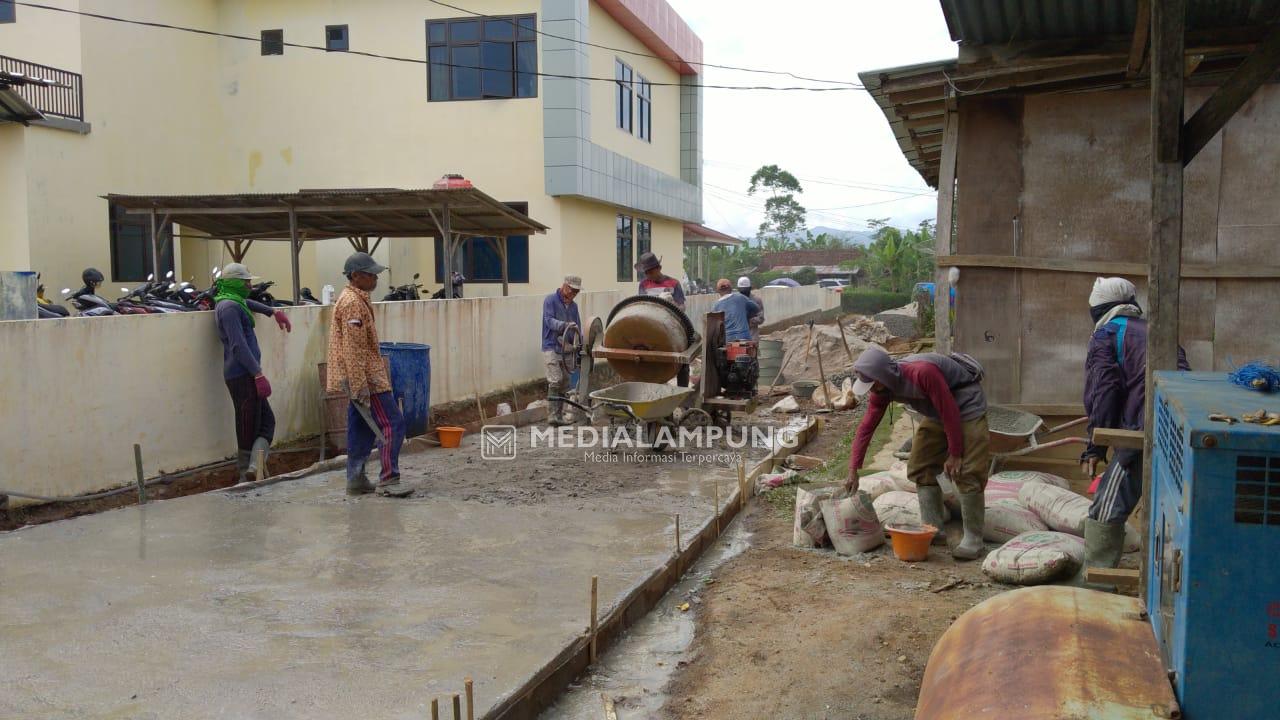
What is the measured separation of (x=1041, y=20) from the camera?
22.7 feet

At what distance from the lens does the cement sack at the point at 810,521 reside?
21.6 feet

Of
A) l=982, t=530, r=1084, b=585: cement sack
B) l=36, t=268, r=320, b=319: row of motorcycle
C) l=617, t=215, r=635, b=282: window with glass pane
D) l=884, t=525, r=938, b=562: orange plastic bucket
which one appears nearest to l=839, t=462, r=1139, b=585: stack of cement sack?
l=982, t=530, r=1084, b=585: cement sack

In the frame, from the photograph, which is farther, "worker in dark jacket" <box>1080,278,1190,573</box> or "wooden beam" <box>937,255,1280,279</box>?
"wooden beam" <box>937,255,1280,279</box>

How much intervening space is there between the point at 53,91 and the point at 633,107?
13196mm

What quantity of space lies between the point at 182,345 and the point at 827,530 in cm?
546

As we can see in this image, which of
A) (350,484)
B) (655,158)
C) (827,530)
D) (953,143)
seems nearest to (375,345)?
(350,484)

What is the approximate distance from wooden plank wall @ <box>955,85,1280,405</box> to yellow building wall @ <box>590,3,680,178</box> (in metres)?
15.5

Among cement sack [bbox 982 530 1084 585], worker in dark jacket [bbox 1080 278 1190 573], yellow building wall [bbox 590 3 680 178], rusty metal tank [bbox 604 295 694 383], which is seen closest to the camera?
worker in dark jacket [bbox 1080 278 1190 573]

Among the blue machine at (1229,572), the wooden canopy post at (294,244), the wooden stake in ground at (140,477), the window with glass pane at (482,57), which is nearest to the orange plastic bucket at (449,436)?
the wooden stake in ground at (140,477)

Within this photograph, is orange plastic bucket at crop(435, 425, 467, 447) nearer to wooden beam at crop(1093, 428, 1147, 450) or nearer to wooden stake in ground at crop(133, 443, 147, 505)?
wooden stake in ground at crop(133, 443, 147, 505)

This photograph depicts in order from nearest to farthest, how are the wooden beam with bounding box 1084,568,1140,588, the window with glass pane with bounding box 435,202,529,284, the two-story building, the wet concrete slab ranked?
the wet concrete slab → the wooden beam with bounding box 1084,568,1140,588 → the two-story building → the window with glass pane with bounding box 435,202,529,284

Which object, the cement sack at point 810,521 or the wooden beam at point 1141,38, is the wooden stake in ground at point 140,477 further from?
the wooden beam at point 1141,38

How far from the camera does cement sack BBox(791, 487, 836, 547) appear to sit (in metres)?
6.60

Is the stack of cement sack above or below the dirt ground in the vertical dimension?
above
